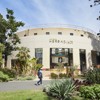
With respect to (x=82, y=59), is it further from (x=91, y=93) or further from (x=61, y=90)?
(x=61, y=90)

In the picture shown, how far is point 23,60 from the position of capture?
3434cm

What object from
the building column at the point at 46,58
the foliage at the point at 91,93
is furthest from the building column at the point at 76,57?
the foliage at the point at 91,93

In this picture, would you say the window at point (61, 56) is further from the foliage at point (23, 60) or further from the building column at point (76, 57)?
the foliage at point (23, 60)

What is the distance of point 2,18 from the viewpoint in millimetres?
33062

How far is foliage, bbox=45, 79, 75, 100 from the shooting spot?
1339cm

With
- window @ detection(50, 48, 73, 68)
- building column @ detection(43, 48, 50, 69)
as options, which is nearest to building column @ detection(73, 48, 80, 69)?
window @ detection(50, 48, 73, 68)

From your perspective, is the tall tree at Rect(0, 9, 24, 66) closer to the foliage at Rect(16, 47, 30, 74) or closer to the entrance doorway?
the foliage at Rect(16, 47, 30, 74)

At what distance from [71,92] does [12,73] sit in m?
20.8

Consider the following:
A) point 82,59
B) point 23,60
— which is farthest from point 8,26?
point 82,59

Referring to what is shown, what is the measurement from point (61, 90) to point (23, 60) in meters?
21.4

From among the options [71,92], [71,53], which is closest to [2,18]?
[71,53]

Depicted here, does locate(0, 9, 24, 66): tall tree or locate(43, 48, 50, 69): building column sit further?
locate(43, 48, 50, 69): building column

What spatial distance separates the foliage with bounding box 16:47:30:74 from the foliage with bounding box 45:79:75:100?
20.0m

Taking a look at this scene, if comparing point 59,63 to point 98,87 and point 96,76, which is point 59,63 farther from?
point 98,87
